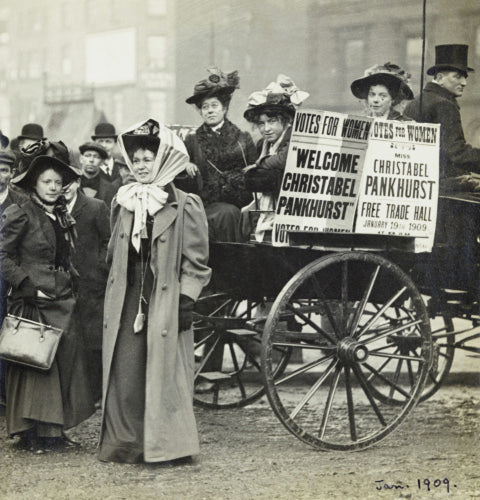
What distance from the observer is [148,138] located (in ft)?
15.9

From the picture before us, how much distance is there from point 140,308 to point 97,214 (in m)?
1.39

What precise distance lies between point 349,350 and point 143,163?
5.53 ft

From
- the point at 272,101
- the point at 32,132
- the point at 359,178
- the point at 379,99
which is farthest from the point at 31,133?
the point at 359,178

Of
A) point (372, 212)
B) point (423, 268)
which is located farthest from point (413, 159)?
point (423, 268)

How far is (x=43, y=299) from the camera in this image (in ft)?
16.7

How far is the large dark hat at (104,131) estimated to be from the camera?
7.20 meters

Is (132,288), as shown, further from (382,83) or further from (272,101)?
(382,83)

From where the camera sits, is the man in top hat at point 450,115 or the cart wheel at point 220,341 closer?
the man in top hat at point 450,115

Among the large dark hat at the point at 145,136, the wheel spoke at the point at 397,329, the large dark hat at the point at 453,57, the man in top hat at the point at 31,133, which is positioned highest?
the large dark hat at the point at 453,57

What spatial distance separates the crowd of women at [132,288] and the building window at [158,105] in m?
0.90

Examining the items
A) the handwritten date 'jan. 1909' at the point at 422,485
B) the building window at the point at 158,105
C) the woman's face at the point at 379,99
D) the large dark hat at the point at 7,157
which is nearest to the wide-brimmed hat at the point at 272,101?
the woman's face at the point at 379,99

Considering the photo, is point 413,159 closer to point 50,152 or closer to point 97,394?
point 50,152

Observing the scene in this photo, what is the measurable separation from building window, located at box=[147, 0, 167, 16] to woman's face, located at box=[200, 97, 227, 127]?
74 centimetres

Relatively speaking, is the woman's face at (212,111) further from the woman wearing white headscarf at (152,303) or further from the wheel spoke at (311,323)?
the wheel spoke at (311,323)
